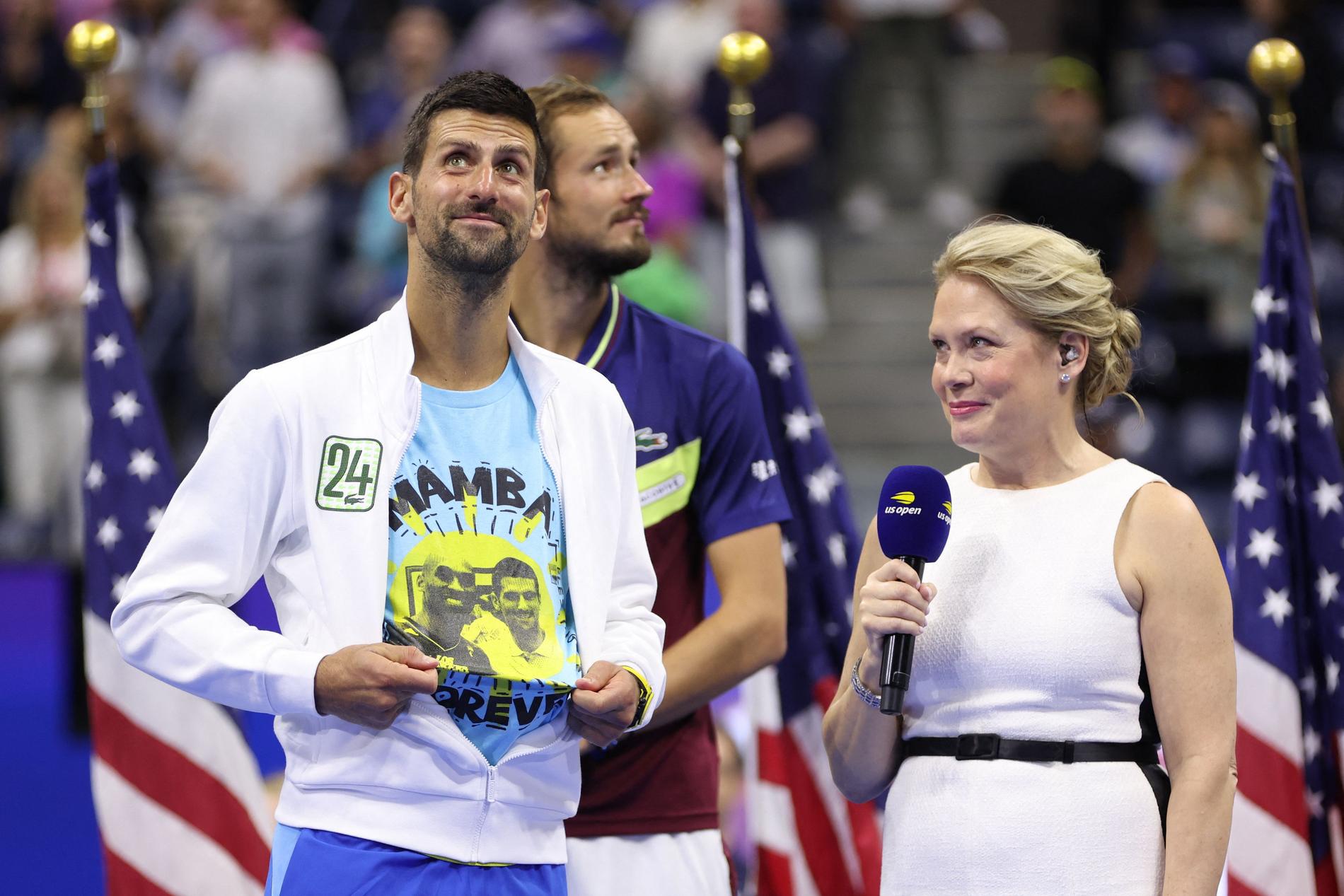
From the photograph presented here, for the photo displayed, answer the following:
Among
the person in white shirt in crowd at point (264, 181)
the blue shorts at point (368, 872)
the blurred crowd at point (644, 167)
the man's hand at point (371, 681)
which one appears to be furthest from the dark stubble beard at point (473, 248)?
the person in white shirt in crowd at point (264, 181)

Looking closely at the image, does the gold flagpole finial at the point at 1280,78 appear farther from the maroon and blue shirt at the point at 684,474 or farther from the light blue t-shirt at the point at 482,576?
the light blue t-shirt at the point at 482,576

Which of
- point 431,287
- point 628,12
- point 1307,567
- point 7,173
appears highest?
point 628,12

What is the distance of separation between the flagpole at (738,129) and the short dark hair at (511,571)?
1651 mm

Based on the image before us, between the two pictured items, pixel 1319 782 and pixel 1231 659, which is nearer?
pixel 1231 659

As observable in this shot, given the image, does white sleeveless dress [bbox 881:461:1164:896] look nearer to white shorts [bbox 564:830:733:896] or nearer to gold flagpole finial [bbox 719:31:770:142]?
white shorts [bbox 564:830:733:896]

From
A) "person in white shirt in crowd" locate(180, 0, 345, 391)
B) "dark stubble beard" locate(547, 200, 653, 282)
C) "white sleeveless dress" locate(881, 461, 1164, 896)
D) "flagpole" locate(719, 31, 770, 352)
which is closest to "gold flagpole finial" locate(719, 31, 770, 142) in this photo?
"flagpole" locate(719, 31, 770, 352)

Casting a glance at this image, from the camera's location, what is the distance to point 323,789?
2.46 m

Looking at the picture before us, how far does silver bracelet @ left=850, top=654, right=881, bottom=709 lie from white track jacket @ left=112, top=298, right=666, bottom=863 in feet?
1.18

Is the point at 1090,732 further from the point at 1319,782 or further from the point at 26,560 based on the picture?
the point at 26,560

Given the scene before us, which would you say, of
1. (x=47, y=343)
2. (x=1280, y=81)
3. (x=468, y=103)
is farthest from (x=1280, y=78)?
(x=47, y=343)

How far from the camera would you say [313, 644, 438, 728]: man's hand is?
2.33m

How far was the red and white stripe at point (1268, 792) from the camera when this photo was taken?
372 cm

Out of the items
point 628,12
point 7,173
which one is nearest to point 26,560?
point 7,173

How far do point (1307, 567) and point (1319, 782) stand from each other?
0.48m
